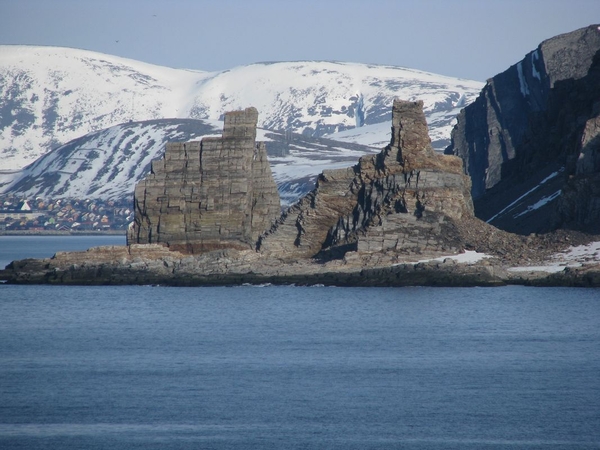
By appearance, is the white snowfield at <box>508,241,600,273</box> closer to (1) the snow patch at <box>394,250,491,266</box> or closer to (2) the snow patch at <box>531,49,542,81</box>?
(1) the snow patch at <box>394,250,491,266</box>

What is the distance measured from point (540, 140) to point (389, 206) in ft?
132

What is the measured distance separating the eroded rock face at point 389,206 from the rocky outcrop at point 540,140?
27.0ft

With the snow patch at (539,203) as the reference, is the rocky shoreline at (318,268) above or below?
below

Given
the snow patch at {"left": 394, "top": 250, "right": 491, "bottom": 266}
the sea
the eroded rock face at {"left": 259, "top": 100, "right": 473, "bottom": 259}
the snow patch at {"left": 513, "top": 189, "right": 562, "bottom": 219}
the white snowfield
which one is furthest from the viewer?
the snow patch at {"left": 513, "top": 189, "right": 562, "bottom": 219}

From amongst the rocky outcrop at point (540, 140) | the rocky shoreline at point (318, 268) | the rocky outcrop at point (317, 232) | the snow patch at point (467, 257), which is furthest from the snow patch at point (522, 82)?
the snow patch at point (467, 257)

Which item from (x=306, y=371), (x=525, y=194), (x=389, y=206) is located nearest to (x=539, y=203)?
(x=525, y=194)

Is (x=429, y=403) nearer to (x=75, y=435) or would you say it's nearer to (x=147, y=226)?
(x=75, y=435)

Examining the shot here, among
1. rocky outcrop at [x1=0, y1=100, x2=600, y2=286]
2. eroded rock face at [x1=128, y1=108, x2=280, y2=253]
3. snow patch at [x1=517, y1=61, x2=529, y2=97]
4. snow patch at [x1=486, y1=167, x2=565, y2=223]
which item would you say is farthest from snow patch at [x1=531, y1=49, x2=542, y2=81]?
eroded rock face at [x1=128, y1=108, x2=280, y2=253]

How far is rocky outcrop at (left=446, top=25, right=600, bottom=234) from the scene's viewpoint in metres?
94.6

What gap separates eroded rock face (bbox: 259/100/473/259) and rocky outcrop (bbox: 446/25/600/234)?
8.22 meters

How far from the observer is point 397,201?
88812 millimetres

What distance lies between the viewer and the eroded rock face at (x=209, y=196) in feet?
308

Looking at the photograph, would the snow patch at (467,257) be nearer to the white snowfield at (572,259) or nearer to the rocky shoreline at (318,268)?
the rocky shoreline at (318,268)

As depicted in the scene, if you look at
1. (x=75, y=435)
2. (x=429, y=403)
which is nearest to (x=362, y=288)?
(x=429, y=403)
